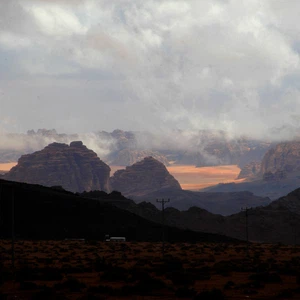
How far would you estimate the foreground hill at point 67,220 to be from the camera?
495 feet

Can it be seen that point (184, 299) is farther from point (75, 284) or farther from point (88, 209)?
point (88, 209)

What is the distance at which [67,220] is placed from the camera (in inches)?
6363

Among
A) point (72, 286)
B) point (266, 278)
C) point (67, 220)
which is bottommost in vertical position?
point (266, 278)

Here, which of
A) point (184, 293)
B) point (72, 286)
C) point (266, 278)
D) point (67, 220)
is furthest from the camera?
point (67, 220)

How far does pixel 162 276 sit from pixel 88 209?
128 m

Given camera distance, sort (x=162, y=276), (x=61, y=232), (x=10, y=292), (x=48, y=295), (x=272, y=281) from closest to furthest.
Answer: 1. (x=48, y=295)
2. (x=10, y=292)
3. (x=272, y=281)
4. (x=162, y=276)
5. (x=61, y=232)

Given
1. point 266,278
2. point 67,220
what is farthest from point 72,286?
point 67,220

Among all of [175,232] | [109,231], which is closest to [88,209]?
[109,231]

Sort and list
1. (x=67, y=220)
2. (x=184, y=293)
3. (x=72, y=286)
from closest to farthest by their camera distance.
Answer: (x=184, y=293)
(x=72, y=286)
(x=67, y=220)

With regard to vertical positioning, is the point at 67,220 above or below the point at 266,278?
above

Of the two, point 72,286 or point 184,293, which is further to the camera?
point 72,286

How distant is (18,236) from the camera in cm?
14012

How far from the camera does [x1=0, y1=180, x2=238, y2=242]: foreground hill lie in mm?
150750

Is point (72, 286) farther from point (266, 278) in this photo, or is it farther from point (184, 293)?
point (266, 278)
